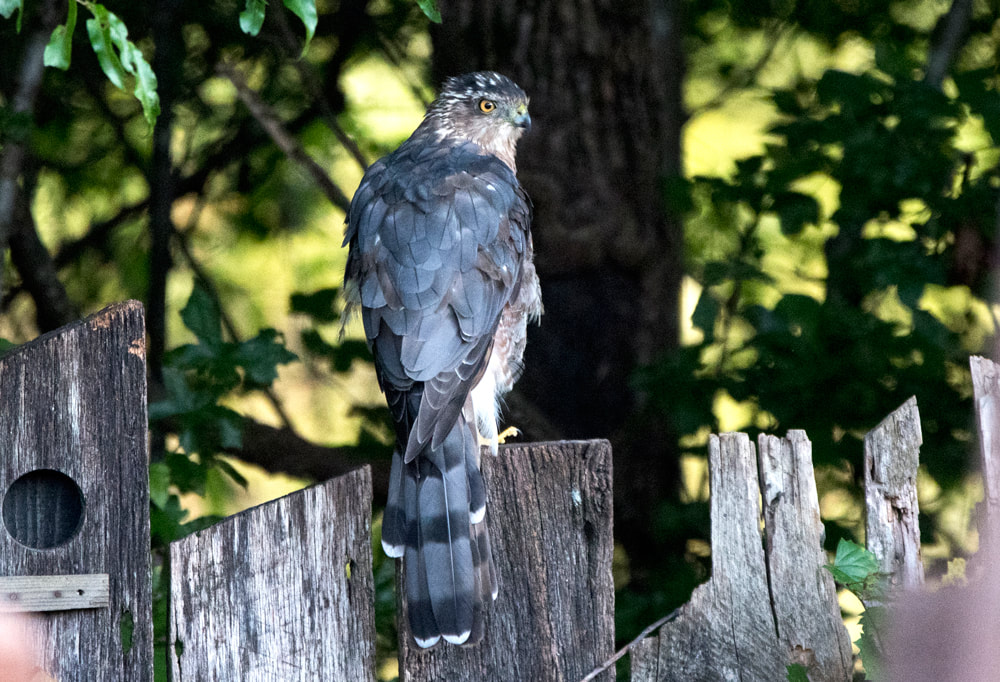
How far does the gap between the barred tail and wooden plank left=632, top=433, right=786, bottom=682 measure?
0.96 ft

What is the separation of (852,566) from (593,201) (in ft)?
7.34

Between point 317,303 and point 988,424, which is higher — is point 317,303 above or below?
above

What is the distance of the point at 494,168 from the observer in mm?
2783

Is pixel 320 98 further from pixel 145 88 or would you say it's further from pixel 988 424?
pixel 988 424

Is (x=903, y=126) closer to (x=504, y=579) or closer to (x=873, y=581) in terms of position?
(x=873, y=581)

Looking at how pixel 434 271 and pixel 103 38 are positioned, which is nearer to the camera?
pixel 103 38

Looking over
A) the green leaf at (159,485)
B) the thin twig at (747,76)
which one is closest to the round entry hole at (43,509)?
the green leaf at (159,485)

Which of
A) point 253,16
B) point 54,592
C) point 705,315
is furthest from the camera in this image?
point 705,315

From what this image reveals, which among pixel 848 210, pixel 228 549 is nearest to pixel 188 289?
pixel 848 210

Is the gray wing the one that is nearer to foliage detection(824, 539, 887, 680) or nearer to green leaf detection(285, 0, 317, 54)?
green leaf detection(285, 0, 317, 54)

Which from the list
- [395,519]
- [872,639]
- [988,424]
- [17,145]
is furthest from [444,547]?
[17,145]

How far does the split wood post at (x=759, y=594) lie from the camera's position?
1781 mm

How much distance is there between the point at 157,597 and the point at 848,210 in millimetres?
2144

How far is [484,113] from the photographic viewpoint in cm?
336
